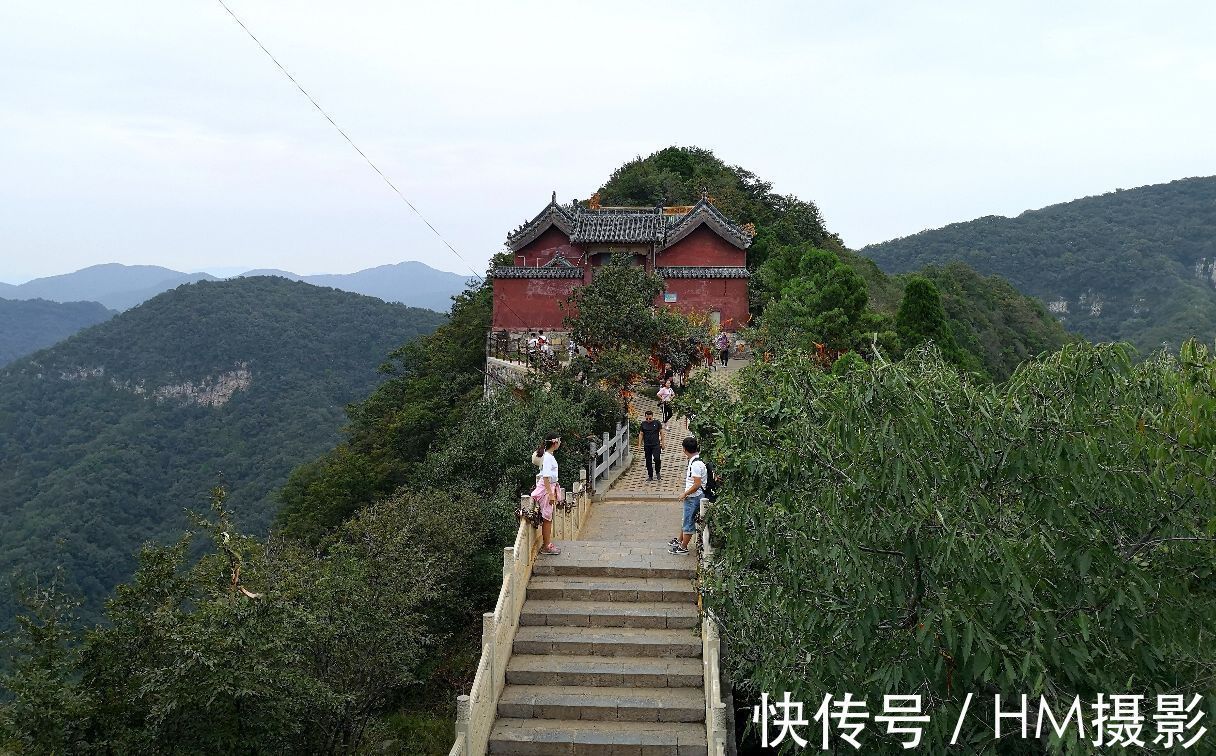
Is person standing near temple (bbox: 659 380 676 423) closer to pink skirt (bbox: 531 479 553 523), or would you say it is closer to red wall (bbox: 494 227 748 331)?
pink skirt (bbox: 531 479 553 523)

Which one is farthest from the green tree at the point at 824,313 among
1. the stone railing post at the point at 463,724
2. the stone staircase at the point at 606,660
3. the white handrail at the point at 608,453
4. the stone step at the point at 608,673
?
the stone railing post at the point at 463,724

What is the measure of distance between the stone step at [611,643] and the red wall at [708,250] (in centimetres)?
2247

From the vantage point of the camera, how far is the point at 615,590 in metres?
9.18

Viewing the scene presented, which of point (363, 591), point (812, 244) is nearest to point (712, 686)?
point (363, 591)

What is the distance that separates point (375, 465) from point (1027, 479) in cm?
2217

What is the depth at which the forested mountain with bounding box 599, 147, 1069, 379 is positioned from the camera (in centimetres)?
4103

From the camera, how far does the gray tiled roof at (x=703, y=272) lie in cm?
2892

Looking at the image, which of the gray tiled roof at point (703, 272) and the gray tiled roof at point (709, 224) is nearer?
the gray tiled roof at point (703, 272)

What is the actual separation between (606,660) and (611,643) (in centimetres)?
17

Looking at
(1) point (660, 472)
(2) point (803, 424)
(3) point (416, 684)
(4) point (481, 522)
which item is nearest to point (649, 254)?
(1) point (660, 472)

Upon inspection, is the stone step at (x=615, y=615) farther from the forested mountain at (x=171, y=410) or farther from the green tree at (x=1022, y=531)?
the forested mountain at (x=171, y=410)

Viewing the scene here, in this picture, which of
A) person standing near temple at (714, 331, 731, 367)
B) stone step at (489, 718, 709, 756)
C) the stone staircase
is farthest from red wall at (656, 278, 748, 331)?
stone step at (489, 718, 709, 756)

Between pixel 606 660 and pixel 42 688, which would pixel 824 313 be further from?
pixel 42 688

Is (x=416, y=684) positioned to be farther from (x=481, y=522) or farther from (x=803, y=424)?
(x=803, y=424)
